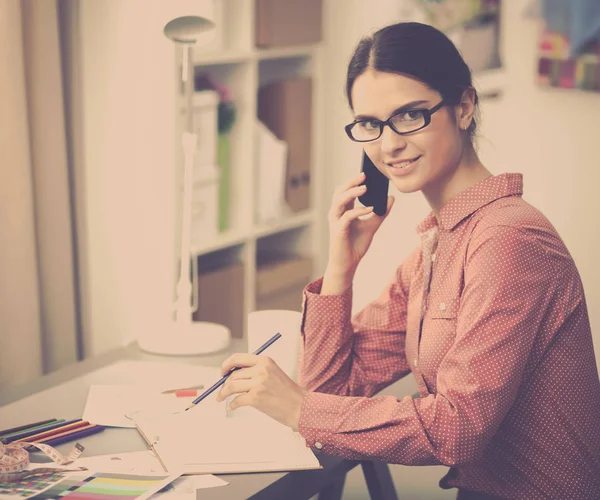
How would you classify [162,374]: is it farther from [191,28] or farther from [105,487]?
[191,28]

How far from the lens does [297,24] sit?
9.29 feet

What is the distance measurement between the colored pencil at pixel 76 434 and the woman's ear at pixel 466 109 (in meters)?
0.72

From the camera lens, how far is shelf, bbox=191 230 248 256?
8.45ft

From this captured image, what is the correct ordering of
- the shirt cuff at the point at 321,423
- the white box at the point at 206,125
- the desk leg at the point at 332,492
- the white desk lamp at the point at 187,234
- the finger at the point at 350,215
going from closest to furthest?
1. the shirt cuff at the point at 321,423
2. the finger at the point at 350,215
3. the white desk lamp at the point at 187,234
4. the desk leg at the point at 332,492
5. the white box at the point at 206,125

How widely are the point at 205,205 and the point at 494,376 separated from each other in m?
1.52

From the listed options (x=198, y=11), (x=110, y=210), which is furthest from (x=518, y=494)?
(x=110, y=210)

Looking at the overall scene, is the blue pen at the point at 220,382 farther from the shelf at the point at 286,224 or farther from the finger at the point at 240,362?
the shelf at the point at 286,224

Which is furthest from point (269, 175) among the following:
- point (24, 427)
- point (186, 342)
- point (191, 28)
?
point (24, 427)

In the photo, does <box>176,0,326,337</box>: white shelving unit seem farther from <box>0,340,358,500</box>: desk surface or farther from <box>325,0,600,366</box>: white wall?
<box>0,340,358,500</box>: desk surface

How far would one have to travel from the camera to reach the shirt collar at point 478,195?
138cm

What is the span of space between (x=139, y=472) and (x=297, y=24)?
1.88 meters

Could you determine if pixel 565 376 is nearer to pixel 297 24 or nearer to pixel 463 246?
pixel 463 246

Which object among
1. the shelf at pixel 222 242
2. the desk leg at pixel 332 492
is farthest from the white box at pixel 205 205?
the desk leg at pixel 332 492

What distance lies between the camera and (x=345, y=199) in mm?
1578
